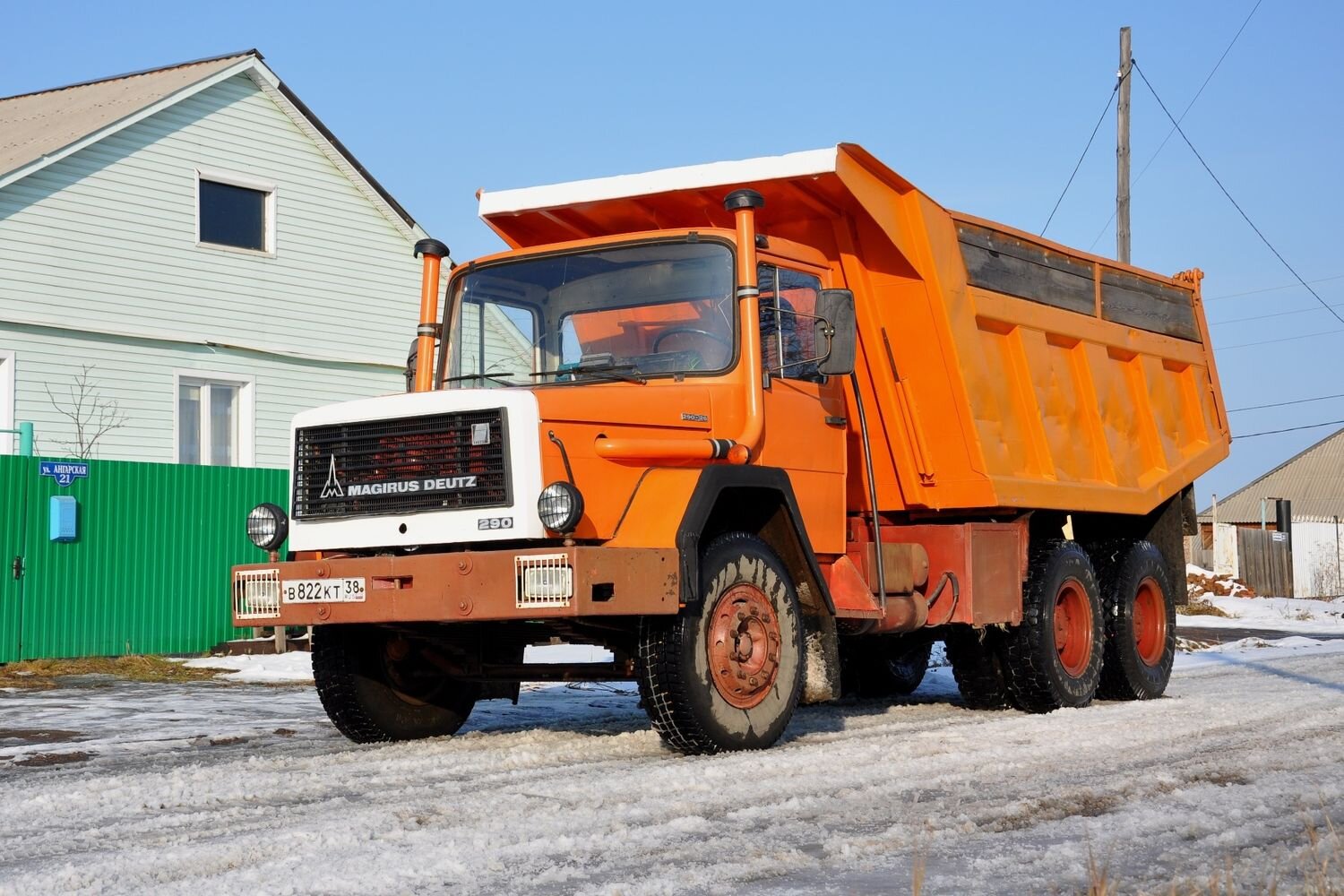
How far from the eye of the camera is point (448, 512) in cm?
770

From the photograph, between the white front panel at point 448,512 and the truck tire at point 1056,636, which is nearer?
the white front panel at point 448,512

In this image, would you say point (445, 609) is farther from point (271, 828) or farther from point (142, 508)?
point (142, 508)

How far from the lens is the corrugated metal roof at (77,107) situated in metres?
20.3

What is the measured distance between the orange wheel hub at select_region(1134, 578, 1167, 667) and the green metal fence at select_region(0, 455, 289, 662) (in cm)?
977

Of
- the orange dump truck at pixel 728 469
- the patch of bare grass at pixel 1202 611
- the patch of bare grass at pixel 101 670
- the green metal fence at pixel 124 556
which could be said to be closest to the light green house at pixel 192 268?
the green metal fence at pixel 124 556

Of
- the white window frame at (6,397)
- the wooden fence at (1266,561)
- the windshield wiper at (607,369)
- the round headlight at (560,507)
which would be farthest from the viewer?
the wooden fence at (1266,561)

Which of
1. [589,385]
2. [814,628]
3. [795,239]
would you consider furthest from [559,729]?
[795,239]

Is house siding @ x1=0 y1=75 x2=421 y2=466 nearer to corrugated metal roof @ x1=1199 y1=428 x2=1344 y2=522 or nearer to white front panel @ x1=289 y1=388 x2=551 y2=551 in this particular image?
white front panel @ x1=289 y1=388 x2=551 y2=551

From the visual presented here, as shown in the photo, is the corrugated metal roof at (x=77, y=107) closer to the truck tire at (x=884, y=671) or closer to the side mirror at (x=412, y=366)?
the side mirror at (x=412, y=366)

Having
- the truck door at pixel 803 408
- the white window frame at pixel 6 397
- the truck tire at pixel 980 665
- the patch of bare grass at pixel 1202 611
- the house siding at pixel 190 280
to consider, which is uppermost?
the house siding at pixel 190 280

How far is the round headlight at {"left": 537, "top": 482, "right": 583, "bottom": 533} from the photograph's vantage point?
7289 mm

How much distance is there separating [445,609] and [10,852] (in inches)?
95.0

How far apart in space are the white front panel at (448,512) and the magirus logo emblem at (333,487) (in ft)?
0.44

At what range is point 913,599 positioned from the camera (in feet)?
32.8
